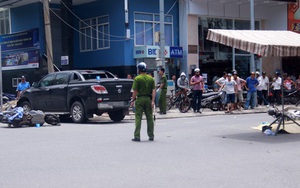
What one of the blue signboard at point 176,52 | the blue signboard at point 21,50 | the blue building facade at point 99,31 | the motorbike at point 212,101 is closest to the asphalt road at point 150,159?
the motorbike at point 212,101

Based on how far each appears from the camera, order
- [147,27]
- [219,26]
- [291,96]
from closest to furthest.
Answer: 1. [291,96]
2. [147,27]
3. [219,26]

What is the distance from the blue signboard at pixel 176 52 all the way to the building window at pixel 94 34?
3606 mm

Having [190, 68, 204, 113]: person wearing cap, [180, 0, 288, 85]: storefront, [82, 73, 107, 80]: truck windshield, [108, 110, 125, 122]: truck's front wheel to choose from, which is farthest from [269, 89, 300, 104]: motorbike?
[82, 73, 107, 80]: truck windshield

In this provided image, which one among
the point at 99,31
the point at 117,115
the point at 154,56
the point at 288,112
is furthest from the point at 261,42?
the point at 99,31

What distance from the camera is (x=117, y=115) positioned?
17.9 meters

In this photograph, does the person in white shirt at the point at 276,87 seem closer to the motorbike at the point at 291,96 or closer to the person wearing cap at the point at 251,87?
the motorbike at the point at 291,96

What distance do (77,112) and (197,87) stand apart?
5664 millimetres

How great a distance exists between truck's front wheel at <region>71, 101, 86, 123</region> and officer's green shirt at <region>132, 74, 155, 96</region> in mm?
5657

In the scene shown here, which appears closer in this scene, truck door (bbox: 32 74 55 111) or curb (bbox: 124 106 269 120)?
truck door (bbox: 32 74 55 111)

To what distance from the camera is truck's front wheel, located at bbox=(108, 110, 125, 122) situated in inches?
699

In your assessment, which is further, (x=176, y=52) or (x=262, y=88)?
(x=176, y=52)

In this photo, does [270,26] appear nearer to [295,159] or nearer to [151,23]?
[151,23]

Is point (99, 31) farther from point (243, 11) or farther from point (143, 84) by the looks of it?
point (143, 84)

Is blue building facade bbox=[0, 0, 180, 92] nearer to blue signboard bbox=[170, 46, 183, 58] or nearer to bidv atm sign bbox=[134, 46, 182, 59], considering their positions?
bidv atm sign bbox=[134, 46, 182, 59]
